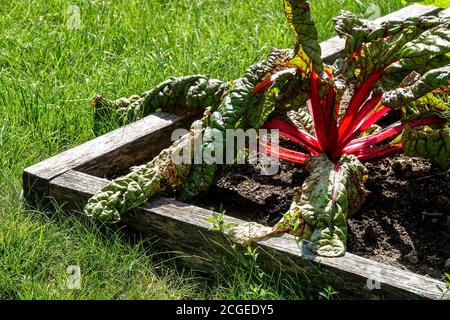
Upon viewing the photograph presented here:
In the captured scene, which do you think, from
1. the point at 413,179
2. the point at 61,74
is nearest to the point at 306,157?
the point at 413,179

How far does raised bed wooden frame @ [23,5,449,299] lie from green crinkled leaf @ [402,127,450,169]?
635mm

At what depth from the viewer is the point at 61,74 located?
4.46 meters

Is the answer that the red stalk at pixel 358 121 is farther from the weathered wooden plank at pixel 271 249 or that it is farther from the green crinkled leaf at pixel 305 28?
the weathered wooden plank at pixel 271 249

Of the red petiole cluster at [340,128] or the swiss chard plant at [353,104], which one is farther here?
the red petiole cluster at [340,128]

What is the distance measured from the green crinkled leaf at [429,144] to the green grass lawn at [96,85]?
2.57 feet

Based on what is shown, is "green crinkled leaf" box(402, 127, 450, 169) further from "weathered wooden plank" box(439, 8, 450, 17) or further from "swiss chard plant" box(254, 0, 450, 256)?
"weathered wooden plank" box(439, 8, 450, 17)

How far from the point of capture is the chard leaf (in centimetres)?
311

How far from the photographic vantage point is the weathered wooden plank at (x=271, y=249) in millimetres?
2906

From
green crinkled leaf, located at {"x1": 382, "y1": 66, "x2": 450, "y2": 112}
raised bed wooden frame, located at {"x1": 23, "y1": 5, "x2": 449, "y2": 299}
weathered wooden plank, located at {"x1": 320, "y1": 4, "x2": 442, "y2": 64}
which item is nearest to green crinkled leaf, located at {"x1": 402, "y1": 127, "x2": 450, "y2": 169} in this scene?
green crinkled leaf, located at {"x1": 382, "y1": 66, "x2": 450, "y2": 112}

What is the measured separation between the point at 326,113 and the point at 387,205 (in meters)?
0.44

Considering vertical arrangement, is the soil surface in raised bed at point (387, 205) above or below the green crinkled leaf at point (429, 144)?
below

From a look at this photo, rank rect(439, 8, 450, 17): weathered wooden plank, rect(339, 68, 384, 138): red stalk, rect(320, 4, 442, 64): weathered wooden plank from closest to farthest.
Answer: rect(339, 68, 384, 138): red stalk < rect(439, 8, 450, 17): weathered wooden plank < rect(320, 4, 442, 64): weathered wooden plank

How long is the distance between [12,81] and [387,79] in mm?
1824

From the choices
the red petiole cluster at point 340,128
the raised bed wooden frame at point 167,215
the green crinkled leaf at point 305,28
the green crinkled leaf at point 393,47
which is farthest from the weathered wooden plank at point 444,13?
the raised bed wooden frame at point 167,215
